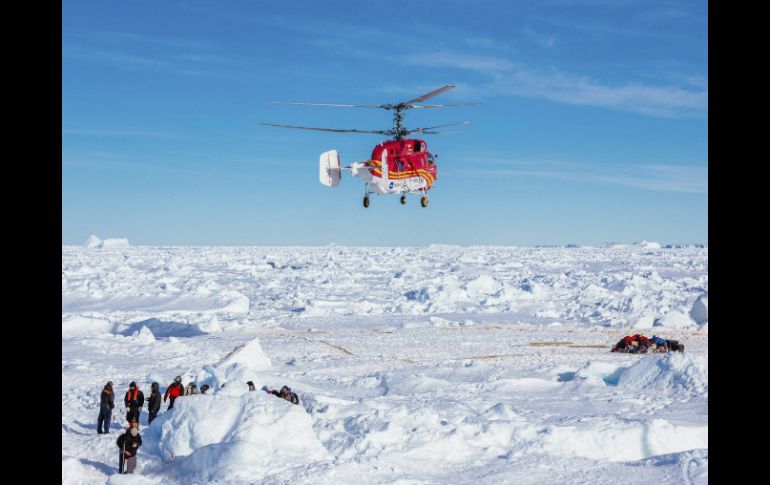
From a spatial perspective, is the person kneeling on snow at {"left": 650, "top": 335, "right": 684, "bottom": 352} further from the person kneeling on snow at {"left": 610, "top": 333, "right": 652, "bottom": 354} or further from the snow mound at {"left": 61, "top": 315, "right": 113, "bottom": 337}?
the snow mound at {"left": 61, "top": 315, "right": 113, "bottom": 337}

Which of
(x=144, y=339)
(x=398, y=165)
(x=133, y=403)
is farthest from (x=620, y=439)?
(x=144, y=339)

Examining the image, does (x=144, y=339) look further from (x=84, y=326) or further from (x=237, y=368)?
(x=237, y=368)

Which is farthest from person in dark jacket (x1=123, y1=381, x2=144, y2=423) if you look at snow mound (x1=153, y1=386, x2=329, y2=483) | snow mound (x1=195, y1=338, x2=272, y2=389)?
snow mound (x1=195, y1=338, x2=272, y2=389)
